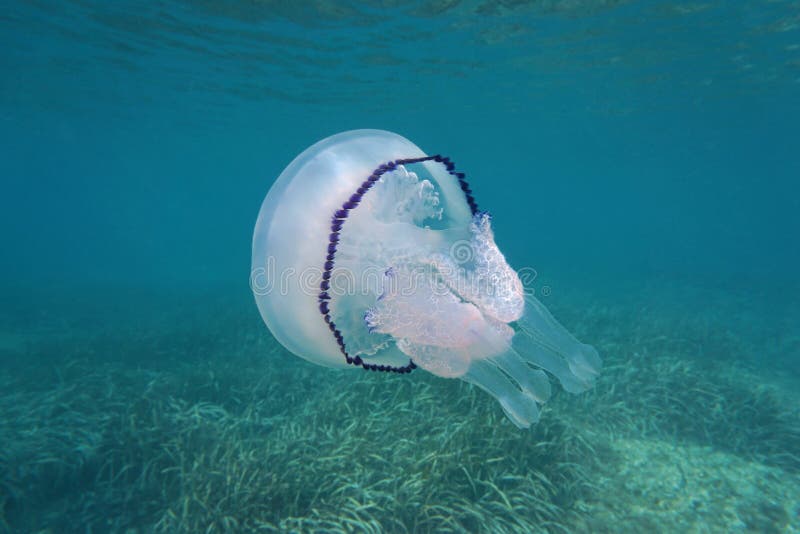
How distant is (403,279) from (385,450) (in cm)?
→ 275

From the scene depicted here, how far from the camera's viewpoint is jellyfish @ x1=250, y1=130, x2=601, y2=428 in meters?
2.37

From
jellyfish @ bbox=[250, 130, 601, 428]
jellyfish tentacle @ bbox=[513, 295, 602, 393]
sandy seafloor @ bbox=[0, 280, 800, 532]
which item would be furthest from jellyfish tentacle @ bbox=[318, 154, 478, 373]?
sandy seafloor @ bbox=[0, 280, 800, 532]

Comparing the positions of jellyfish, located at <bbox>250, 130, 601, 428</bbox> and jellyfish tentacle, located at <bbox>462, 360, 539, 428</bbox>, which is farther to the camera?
jellyfish tentacle, located at <bbox>462, 360, 539, 428</bbox>

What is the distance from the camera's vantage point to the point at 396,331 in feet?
7.77

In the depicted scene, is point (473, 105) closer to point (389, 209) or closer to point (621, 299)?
point (621, 299)

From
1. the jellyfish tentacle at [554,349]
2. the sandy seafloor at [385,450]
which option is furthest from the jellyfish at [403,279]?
the sandy seafloor at [385,450]

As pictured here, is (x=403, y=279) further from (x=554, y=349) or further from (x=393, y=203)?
(x=554, y=349)

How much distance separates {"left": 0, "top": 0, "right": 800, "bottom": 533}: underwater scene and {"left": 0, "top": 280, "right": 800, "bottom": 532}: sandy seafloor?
0.03m

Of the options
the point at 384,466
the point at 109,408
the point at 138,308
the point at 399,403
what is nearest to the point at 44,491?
the point at 109,408

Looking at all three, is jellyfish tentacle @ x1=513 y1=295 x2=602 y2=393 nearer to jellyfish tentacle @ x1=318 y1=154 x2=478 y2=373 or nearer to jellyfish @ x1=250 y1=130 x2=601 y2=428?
jellyfish @ x1=250 y1=130 x2=601 y2=428

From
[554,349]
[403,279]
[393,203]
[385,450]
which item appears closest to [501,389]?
[554,349]

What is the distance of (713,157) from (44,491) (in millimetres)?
45567

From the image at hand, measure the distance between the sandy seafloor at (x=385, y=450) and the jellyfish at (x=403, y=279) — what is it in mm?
1754

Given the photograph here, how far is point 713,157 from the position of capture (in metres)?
36.8
